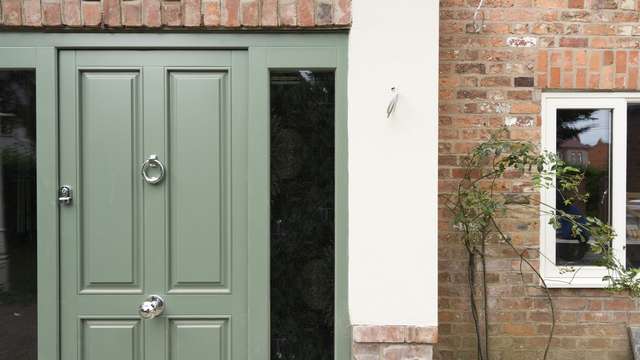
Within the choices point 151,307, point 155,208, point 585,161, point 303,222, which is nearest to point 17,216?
point 155,208

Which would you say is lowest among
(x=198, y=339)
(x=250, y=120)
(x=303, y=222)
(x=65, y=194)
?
(x=198, y=339)

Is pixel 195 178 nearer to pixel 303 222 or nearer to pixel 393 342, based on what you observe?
pixel 303 222

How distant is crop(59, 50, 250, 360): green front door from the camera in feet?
7.71

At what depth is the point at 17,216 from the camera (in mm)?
2426

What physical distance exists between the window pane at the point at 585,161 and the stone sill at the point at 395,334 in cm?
140

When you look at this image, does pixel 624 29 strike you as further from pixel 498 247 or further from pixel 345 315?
pixel 345 315

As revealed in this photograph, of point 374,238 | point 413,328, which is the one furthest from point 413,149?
point 413,328

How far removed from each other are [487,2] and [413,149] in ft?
4.61

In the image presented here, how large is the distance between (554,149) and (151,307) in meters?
2.69

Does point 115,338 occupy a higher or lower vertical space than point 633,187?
lower

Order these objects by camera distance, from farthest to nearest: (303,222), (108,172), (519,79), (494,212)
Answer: (519,79) < (494,212) < (303,222) < (108,172)

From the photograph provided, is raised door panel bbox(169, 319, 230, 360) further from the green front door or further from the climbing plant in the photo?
the climbing plant

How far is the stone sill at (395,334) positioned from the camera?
2.25m

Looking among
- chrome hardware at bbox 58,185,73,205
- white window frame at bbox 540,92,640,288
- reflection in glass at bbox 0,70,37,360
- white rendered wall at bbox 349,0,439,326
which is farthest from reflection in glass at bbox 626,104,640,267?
reflection in glass at bbox 0,70,37,360
